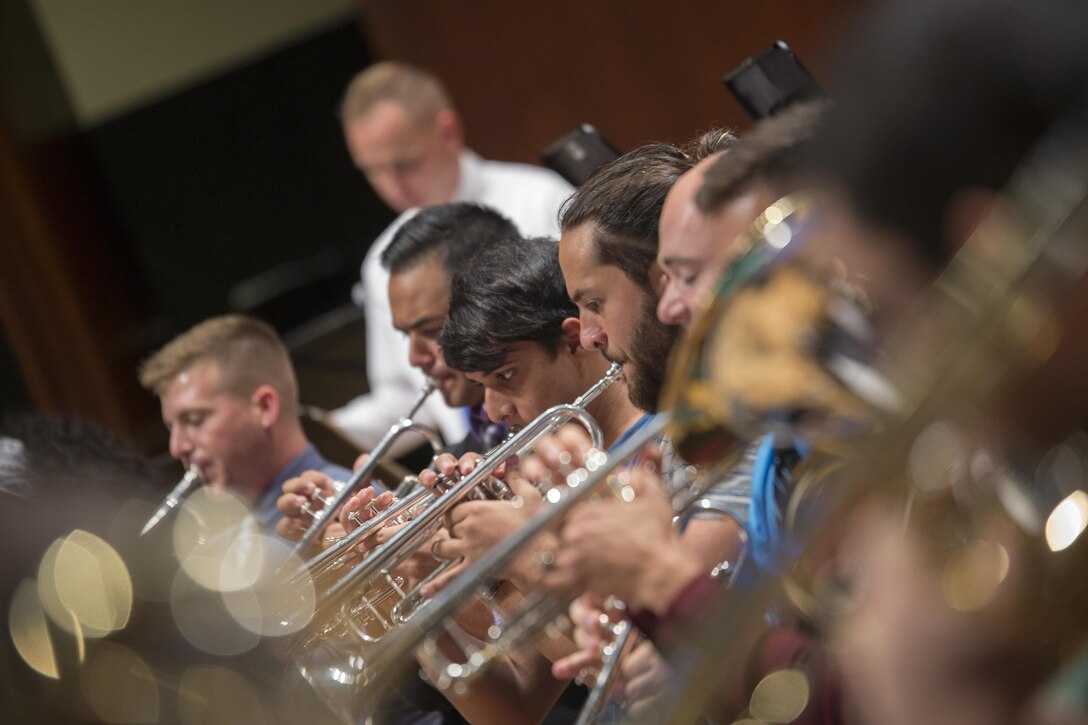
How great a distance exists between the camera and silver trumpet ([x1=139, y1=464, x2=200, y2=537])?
2.63m

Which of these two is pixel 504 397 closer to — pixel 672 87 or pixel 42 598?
pixel 42 598

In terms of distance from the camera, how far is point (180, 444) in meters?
3.37

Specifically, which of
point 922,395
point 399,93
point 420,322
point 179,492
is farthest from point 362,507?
point 399,93

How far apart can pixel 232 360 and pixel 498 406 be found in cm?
122

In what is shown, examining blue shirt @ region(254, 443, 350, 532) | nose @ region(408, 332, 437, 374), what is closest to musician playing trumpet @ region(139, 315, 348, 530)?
blue shirt @ region(254, 443, 350, 532)

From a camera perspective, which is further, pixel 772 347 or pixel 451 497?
pixel 451 497

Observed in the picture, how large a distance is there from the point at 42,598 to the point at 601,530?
34.3 inches

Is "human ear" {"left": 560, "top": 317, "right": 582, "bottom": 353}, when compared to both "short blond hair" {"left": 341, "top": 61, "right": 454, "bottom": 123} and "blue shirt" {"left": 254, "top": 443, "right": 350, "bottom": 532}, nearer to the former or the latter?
"blue shirt" {"left": 254, "top": 443, "right": 350, "bottom": 532}

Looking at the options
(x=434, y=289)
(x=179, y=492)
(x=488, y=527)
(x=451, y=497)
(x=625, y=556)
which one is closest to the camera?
(x=625, y=556)

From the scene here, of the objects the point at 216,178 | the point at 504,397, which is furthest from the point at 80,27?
the point at 504,397

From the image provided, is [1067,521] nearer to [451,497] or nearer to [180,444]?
[451,497]

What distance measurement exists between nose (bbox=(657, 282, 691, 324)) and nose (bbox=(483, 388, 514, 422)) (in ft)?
2.42

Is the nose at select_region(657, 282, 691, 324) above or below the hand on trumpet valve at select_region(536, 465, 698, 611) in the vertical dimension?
above

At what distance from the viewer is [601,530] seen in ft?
5.16
